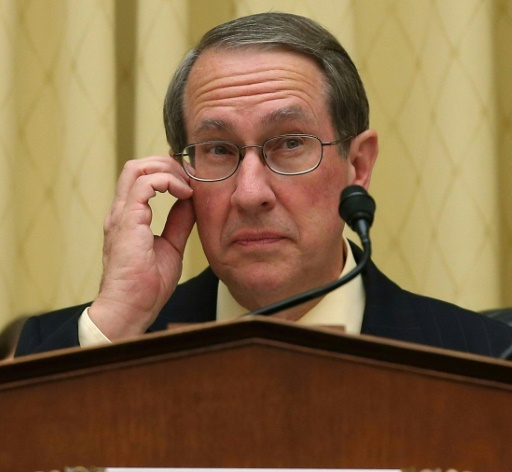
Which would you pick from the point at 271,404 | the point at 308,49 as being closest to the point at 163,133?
the point at 308,49

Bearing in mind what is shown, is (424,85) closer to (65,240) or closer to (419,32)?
(419,32)

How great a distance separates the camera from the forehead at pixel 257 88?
1.64m

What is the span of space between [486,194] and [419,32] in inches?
16.7

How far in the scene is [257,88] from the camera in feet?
5.40

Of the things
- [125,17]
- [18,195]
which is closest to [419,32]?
[125,17]

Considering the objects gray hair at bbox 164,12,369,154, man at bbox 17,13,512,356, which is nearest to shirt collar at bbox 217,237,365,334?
man at bbox 17,13,512,356

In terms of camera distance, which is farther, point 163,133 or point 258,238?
point 163,133

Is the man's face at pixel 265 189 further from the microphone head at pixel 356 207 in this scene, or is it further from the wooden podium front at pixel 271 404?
the wooden podium front at pixel 271 404

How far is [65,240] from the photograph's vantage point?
88.4 inches

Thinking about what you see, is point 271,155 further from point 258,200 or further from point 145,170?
point 145,170

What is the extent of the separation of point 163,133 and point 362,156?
0.62m

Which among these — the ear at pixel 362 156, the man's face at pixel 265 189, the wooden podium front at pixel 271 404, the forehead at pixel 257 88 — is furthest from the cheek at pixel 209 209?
the wooden podium front at pixel 271 404

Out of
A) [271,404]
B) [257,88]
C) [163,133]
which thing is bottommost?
[271,404]

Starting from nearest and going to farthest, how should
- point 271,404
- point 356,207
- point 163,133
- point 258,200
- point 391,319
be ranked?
point 271,404
point 356,207
point 258,200
point 391,319
point 163,133
